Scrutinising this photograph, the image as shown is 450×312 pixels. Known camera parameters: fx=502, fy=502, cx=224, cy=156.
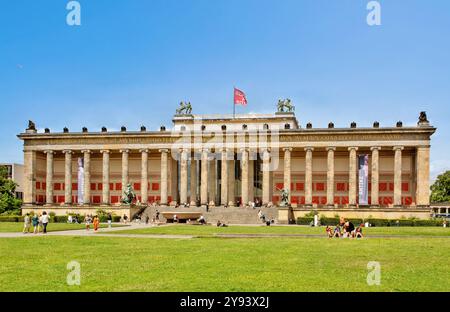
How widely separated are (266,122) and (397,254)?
65912 millimetres

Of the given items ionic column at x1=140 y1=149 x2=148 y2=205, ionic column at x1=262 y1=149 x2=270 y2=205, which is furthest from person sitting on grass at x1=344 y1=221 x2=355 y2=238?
ionic column at x1=140 y1=149 x2=148 y2=205

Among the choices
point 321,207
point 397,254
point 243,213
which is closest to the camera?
point 397,254

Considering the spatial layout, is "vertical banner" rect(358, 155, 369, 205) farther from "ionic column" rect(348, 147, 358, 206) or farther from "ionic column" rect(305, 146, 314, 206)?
"ionic column" rect(305, 146, 314, 206)

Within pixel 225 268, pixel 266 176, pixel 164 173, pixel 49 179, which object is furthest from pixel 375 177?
pixel 225 268

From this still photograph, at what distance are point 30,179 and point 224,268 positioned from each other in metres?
75.0

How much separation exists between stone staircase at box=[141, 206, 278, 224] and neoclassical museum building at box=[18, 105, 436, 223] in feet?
4.69

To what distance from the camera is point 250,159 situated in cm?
8194

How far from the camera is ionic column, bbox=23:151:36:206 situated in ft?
279

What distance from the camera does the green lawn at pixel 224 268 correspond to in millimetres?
14648

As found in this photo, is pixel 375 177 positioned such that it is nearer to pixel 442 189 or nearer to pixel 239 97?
pixel 239 97

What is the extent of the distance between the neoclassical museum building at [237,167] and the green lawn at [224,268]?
48426mm

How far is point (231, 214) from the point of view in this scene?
2854 inches

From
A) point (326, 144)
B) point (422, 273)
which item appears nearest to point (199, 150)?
point (326, 144)
